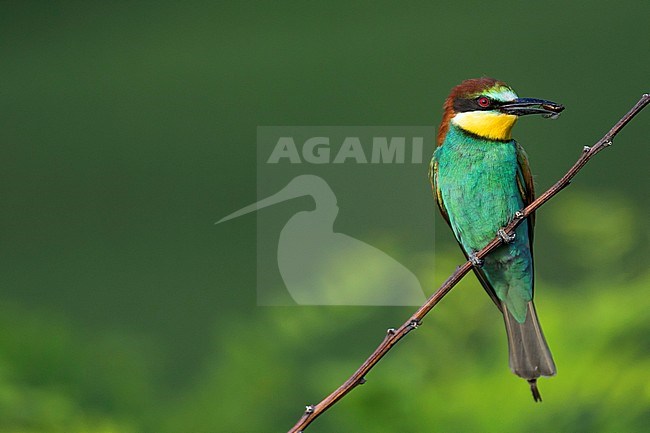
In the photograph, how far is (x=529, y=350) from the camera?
2.99 ft

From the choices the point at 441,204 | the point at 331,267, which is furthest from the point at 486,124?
the point at 331,267

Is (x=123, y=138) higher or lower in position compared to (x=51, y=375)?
higher

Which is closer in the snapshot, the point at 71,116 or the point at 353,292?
the point at 353,292

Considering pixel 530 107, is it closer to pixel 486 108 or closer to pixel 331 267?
pixel 486 108

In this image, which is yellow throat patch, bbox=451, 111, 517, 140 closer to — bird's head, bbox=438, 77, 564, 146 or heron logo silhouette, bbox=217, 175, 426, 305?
bird's head, bbox=438, 77, 564, 146

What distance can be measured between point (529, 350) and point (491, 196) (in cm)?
19

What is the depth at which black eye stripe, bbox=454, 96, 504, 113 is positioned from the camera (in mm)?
885

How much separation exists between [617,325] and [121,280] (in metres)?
1.51

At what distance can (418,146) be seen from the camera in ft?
5.72

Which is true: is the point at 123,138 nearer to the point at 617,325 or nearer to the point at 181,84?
the point at 181,84

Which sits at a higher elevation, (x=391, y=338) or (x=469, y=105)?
(x=469, y=105)

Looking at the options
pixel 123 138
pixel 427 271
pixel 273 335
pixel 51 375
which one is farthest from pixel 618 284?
pixel 123 138

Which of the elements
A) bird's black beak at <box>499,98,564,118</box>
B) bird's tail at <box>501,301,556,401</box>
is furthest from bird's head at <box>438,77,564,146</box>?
bird's tail at <box>501,301,556,401</box>

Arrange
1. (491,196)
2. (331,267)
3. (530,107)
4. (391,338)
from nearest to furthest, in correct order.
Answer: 1. (391,338)
2. (530,107)
3. (491,196)
4. (331,267)
